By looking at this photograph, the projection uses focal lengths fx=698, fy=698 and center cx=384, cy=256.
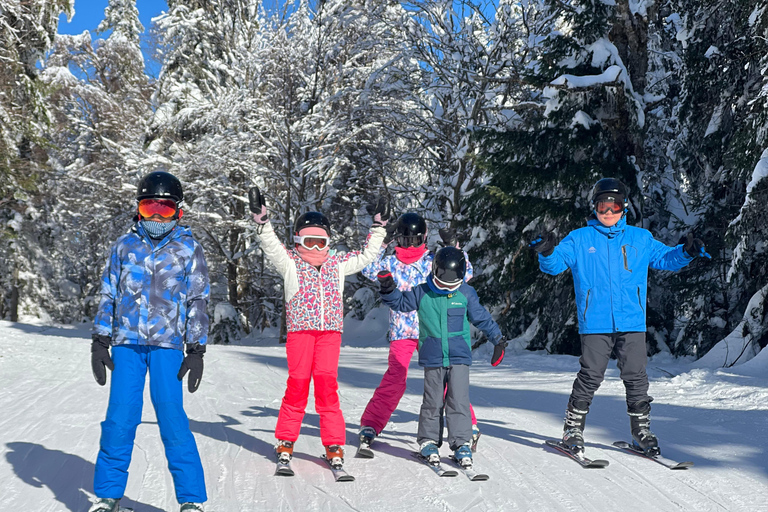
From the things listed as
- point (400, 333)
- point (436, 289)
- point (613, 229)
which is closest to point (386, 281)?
point (436, 289)

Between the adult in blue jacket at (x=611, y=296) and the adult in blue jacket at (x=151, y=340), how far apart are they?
2.40 m

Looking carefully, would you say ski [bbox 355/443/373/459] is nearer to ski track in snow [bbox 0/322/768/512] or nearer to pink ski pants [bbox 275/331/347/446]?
ski track in snow [bbox 0/322/768/512]

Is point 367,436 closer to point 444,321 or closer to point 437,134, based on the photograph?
point 444,321

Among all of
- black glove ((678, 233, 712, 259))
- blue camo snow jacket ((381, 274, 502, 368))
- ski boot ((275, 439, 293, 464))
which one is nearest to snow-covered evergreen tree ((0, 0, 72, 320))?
ski boot ((275, 439, 293, 464))

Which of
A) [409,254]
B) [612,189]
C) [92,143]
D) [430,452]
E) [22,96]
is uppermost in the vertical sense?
[92,143]

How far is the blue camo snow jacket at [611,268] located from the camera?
15.7 ft

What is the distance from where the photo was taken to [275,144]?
20.0 metres

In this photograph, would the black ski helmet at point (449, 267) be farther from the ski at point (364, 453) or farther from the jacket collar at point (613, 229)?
the ski at point (364, 453)

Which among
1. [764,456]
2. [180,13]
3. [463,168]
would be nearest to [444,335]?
[764,456]

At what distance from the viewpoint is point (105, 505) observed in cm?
348

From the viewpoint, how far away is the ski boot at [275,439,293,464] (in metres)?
4.57

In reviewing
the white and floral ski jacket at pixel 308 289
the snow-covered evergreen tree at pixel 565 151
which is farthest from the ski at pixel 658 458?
the snow-covered evergreen tree at pixel 565 151

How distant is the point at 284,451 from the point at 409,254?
170 cm

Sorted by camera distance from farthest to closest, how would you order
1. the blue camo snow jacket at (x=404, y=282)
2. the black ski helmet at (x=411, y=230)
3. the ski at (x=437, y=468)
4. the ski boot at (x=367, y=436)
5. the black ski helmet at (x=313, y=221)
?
the black ski helmet at (x=411, y=230) < the blue camo snow jacket at (x=404, y=282) < the ski boot at (x=367, y=436) < the black ski helmet at (x=313, y=221) < the ski at (x=437, y=468)
